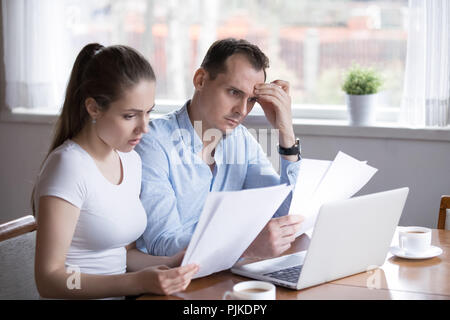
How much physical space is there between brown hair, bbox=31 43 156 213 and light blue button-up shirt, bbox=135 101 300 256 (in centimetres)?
26

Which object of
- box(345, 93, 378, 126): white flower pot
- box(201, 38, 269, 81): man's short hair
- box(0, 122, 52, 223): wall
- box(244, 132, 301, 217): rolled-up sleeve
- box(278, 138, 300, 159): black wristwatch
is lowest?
box(0, 122, 52, 223): wall

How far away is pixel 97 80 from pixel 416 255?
0.88m

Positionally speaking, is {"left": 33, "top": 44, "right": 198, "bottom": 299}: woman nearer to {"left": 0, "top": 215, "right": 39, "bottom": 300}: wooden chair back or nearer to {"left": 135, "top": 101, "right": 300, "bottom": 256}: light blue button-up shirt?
{"left": 135, "top": 101, "right": 300, "bottom": 256}: light blue button-up shirt

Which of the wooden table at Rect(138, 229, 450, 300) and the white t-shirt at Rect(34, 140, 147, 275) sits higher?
the white t-shirt at Rect(34, 140, 147, 275)

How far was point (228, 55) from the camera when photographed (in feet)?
5.98

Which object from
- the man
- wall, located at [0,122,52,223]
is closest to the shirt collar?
the man

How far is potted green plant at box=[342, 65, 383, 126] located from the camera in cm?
297

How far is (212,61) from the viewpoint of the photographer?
1847mm

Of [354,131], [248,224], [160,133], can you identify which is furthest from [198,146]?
[354,131]

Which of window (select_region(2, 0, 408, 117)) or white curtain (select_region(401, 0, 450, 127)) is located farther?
window (select_region(2, 0, 408, 117))

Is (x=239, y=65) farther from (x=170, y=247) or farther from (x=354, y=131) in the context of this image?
(x=354, y=131)

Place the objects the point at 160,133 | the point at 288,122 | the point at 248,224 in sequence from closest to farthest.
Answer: the point at 248,224 → the point at 160,133 → the point at 288,122

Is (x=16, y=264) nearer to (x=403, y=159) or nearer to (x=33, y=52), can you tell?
(x=403, y=159)
